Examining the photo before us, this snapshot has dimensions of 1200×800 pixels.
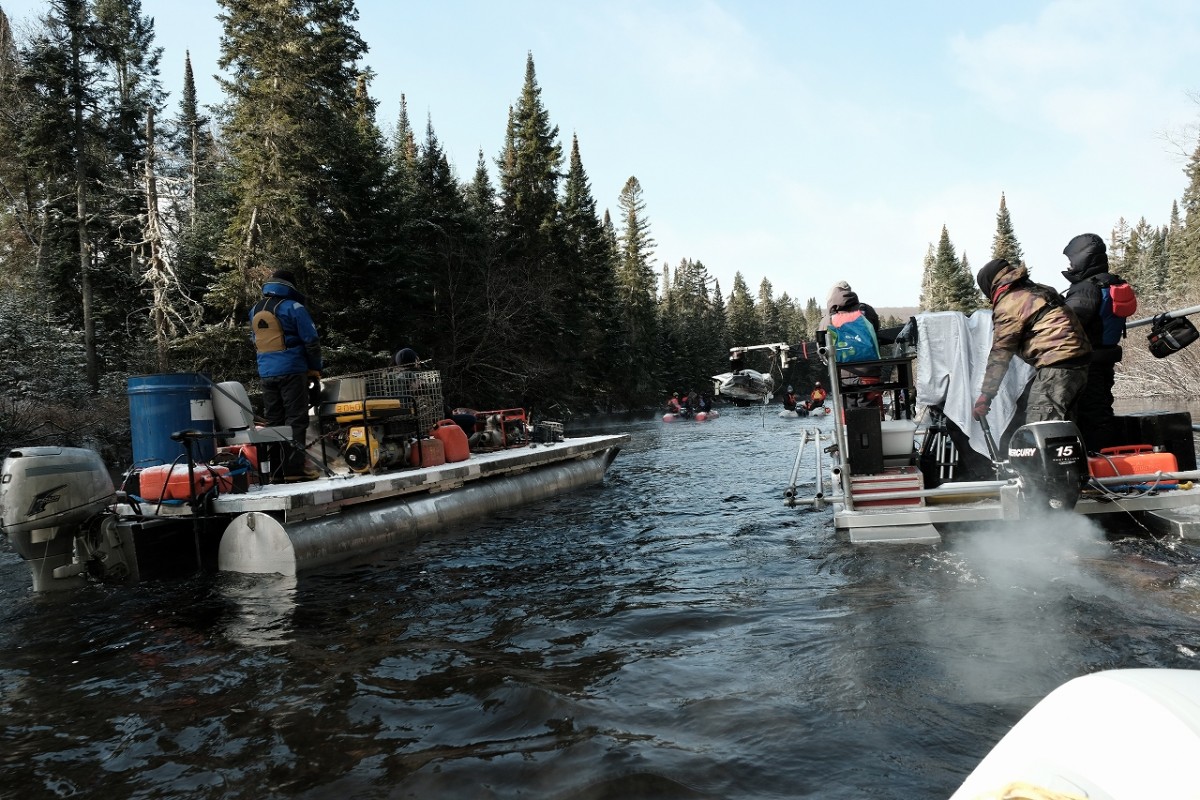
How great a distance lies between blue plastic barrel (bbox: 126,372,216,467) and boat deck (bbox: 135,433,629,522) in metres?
0.78

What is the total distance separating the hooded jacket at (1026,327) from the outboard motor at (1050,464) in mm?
603

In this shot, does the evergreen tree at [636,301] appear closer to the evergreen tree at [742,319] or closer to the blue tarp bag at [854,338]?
the evergreen tree at [742,319]

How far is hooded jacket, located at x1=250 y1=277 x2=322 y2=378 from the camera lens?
8.39 meters

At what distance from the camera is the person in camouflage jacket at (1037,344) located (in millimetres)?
6043

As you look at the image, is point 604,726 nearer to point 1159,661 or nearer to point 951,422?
point 1159,661

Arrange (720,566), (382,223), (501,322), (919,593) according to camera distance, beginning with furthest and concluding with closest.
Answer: (501,322) → (382,223) → (720,566) → (919,593)

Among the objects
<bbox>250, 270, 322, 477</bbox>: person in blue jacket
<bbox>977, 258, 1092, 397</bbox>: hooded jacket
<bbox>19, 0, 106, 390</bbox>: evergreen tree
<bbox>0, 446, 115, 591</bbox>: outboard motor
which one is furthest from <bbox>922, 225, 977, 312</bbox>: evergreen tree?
<bbox>0, 446, 115, 591</bbox>: outboard motor

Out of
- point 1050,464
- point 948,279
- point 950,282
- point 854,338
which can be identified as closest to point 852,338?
point 854,338

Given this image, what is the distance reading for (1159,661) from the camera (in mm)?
3799

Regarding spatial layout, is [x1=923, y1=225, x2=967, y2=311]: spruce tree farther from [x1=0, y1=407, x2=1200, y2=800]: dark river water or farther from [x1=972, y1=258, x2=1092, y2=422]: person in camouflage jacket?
[x1=0, y1=407, x2=1200, y2=800]: dark river water

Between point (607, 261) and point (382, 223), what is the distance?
2620 centimetres

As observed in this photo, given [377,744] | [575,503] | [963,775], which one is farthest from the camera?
[575,503]

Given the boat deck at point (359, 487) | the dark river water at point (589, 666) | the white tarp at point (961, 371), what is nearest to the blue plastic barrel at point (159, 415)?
the boat deck at point (359, 487)

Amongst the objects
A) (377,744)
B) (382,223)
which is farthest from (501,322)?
(377,744)
